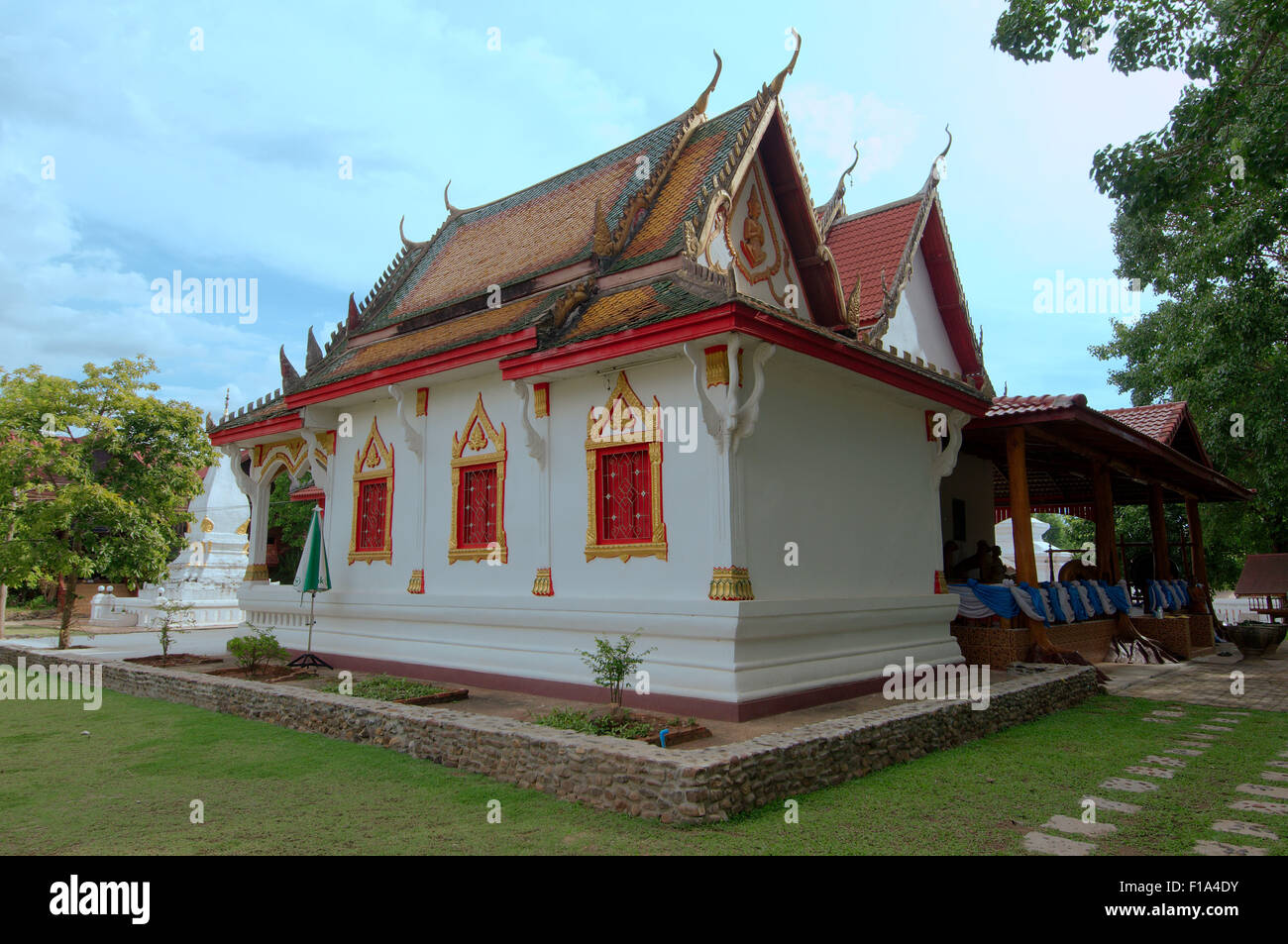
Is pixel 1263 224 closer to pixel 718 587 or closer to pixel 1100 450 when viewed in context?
pixel 1100 450

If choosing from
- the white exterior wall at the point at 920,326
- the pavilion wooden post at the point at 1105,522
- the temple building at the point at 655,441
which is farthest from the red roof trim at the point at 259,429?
the pavilion wooden post at the point at 1105,522

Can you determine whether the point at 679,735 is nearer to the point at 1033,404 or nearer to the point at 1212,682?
the point at 1033,404

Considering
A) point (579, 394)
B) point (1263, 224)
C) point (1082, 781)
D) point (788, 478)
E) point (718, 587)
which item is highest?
point (1263, 224)

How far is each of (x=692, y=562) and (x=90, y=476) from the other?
12.6 m

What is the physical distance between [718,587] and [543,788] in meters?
2.30

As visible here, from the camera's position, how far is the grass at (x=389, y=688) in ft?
26.2

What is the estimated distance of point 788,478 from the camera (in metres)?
7.75

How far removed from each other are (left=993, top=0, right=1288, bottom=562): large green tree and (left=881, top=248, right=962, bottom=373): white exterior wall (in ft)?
9.75

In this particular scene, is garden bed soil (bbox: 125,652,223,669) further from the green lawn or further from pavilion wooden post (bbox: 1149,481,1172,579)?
pavilion wooden post (bbox: 1149,481,1172,579)

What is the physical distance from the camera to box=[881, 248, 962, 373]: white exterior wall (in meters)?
A: 11.6

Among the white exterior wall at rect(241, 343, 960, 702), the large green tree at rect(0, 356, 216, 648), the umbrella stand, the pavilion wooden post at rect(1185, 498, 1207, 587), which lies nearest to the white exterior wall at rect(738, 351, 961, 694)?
the white exterior wall at rect(241, 343, 960, 702)

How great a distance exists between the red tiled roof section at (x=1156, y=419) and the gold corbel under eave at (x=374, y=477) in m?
11.1

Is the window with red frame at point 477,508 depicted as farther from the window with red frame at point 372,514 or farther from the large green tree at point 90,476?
the large green tree at point 90,476
